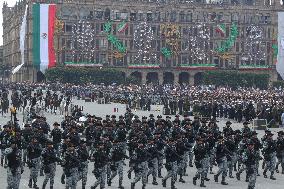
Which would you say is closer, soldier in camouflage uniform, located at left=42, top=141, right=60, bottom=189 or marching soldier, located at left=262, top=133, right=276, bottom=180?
soldier in camouflage uniform, located at left=42, top=141, right=60, bottom=189

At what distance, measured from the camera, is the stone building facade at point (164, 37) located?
4464 inches

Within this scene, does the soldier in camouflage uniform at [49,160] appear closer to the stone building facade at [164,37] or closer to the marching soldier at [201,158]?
the marching soldier at [201,158]

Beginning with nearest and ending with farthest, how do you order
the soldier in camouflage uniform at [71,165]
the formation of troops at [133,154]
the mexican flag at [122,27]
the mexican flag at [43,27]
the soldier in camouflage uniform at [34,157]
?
1. the soldier in camouflage uniform at [71,165]
2. the formation of troops at [133,154]
3. the soldier in camouflage uniform at [34,157]
4. the mexican flag at [43,27]
5. the mexican flag at [122,27]

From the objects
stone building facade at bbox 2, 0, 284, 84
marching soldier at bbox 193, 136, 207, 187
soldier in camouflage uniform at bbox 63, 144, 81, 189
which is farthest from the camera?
stone building facade at bbox 2, 0, 284, 84

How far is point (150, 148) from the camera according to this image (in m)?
23.8

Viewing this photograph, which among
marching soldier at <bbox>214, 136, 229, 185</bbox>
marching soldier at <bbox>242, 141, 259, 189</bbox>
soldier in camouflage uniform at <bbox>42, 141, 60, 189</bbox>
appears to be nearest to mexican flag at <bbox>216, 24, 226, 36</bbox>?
marching soldier at <bbox>214, 136, 229, 185</bbox>

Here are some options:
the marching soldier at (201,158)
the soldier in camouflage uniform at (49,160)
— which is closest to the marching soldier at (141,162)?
the marching soldier at (201,158)

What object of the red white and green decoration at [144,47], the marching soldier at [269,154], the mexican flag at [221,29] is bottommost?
the marching soldier at [269,154]

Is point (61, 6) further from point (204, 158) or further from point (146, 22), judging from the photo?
point (204, 158)

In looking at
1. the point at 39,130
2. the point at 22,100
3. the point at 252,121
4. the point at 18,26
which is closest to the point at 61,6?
the point at 18,26

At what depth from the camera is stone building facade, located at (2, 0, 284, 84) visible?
11338cm

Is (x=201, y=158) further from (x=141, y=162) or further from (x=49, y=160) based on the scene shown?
(x=49, y=160)

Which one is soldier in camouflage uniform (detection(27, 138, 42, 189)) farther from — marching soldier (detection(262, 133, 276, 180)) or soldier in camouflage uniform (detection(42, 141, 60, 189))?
marching soldier (detection(262, 133, 276, 180))

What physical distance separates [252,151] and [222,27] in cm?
9393
